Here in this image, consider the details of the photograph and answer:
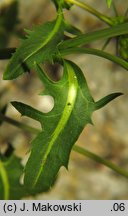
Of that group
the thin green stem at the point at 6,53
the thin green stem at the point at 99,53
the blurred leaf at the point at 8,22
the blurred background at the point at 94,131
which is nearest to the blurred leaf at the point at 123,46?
the thin green stem at the point at 99,53

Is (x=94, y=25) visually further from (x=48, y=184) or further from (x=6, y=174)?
(x=48, y=184)

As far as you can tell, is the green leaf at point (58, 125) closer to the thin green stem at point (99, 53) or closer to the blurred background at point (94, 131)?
the thin green stem at point (99, 53)

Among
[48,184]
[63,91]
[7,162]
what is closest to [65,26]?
[63,91]

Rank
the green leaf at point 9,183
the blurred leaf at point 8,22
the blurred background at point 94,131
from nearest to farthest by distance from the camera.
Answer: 1. the green leaf at point 9,183
2. the blurred leaf at point 8,22
3. the blurred background at point 94,131

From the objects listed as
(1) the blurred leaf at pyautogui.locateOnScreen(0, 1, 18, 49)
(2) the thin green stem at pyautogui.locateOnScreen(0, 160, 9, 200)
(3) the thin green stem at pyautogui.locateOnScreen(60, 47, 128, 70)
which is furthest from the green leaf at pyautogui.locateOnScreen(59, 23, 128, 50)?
(1) the blurred leaf at pyautogui.locateOnScreen(0, 1, 18, 49)

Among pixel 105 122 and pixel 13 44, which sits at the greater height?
pixel 13 44

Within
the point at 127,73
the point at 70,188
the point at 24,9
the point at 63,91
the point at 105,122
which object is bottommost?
the point at 63,91

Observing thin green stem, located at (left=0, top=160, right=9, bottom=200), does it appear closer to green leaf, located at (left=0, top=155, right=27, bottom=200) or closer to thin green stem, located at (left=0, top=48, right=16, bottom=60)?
green leaf, located at (left=0, top=155, right=27, bottom=200)

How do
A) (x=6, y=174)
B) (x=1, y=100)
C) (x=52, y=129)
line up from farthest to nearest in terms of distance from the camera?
1. (x=1, y=100)
2. (x=6, y=174)
3. (x=52, y=129)
